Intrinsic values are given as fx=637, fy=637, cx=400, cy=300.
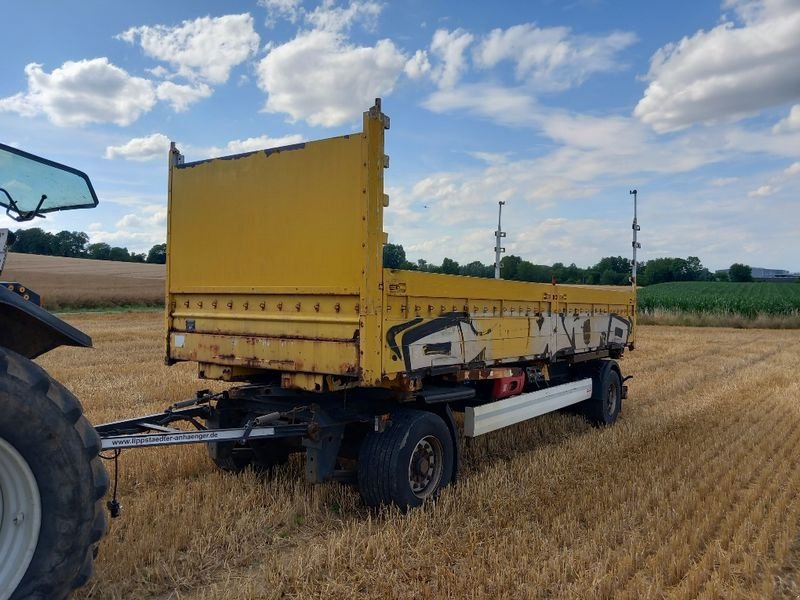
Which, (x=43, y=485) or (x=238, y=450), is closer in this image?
(x=43, y=485)

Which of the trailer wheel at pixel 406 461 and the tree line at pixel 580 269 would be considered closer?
the trailer wheel at pixel 406 461

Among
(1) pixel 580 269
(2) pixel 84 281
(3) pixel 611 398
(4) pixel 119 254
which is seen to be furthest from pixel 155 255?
(3) pixel 611 398

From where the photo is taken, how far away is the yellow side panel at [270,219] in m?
4.54

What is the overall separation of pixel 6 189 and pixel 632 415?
8.22 m

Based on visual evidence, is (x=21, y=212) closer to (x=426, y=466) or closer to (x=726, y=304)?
(x=426, y=466)

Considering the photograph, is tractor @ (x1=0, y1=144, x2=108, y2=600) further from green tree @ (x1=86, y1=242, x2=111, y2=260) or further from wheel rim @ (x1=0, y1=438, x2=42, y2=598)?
green tree @ (x1=86, y1=242, x2=111, y2=260)

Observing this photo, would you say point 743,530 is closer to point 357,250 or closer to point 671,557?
point 671,557

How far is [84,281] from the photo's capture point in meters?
42.3

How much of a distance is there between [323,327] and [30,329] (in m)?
1.92

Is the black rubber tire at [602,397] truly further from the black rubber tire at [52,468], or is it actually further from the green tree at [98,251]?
the green tree at [98,251]

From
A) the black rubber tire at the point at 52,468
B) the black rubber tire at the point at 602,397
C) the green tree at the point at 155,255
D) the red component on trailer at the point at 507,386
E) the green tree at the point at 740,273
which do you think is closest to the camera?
the black rubber tire at the point at 52,468

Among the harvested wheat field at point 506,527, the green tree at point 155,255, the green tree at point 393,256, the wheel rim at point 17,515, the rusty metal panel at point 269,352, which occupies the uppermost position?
the green tree at point 155,255

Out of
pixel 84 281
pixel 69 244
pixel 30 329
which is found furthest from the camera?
pixel 69 244

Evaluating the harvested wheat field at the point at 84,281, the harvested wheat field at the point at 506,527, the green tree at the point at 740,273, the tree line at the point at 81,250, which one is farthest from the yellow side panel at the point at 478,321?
the green tree at the point at 740,273
